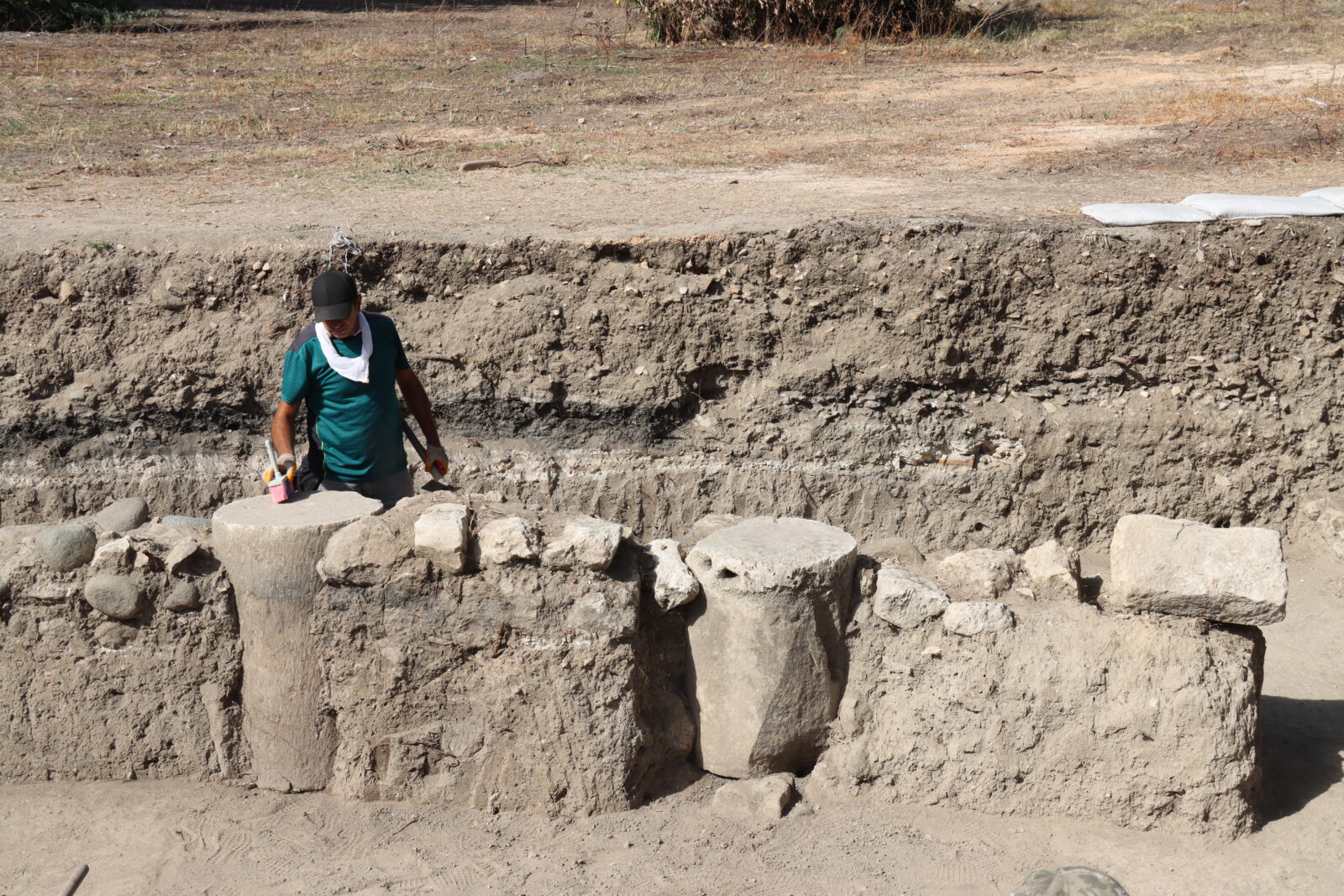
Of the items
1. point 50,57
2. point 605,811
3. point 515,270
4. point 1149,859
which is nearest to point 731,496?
point 515,270

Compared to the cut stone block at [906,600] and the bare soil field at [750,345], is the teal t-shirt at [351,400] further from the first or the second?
the cut stone block at [906,600]

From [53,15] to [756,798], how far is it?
15.1 m

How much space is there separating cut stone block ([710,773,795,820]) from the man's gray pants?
5.66ft

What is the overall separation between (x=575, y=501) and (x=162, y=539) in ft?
8.71

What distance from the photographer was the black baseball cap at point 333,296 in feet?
14.2

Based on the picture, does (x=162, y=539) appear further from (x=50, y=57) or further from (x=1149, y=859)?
(x=50, y=57)

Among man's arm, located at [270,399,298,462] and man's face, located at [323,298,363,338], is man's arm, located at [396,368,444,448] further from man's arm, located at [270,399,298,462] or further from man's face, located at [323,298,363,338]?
man's arm, located at [270,399,298,462]

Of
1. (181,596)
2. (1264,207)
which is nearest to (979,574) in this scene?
(181,596)

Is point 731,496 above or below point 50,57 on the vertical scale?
below

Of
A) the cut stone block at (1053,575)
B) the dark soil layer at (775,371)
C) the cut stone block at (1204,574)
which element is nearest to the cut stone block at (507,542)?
the cut stone block at (1053,575)

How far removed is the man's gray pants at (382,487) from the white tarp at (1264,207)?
4.55 m

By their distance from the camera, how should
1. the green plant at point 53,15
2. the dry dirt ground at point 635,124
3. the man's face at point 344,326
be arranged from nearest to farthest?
the man's face at point 344,326, the dry dirt ground at point 635,124, the green plant at point 53,15

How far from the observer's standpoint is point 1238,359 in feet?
20.9

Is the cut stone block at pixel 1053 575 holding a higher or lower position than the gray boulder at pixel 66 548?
→ lower
